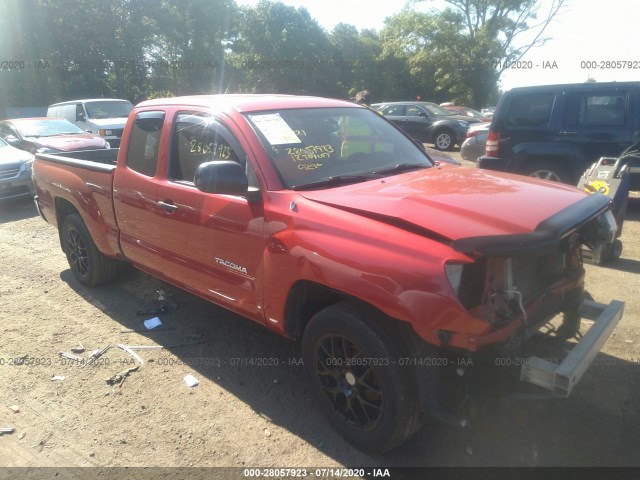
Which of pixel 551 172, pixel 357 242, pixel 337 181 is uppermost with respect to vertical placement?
pixel 337 181

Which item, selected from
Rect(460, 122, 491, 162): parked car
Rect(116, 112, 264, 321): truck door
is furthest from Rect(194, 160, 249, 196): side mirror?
Rect(460, 122, 491, 162): parked car

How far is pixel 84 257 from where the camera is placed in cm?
506

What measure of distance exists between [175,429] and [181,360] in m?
0.81

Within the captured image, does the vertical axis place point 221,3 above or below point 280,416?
above

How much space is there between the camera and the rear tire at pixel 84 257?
4.87m

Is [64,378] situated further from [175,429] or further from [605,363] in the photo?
[605,363]

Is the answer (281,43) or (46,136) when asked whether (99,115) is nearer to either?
(46,136)

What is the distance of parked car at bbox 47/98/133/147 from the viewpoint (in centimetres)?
1400

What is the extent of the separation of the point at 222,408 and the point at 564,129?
6.54 meters

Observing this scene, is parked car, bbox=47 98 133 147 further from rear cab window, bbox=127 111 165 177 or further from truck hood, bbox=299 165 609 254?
truck hood, bbox=299 165 609 254

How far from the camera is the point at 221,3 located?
125 feet

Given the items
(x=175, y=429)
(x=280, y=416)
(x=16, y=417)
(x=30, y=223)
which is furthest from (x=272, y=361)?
(x=30, y=223)

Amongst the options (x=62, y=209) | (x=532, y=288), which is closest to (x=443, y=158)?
(x=532, y=288)

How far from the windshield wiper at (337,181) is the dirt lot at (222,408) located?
4.54 ft
